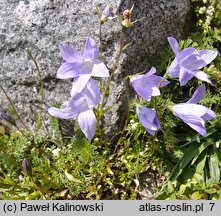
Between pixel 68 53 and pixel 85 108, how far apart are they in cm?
31

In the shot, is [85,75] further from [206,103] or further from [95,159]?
[206,103]

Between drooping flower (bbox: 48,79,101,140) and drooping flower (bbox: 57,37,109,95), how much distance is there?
6 cm

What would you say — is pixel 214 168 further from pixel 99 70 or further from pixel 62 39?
pixel 62 39

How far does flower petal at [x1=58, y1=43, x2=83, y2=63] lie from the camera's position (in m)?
1.90

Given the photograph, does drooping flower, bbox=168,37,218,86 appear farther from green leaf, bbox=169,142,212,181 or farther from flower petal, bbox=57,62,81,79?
green leaf, bbox=169,142,212,181

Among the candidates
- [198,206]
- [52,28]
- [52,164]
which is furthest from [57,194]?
[52,28]

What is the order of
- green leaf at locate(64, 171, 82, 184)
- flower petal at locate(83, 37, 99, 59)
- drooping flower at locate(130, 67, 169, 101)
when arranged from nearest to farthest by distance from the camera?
flower petal at locate(83, 37, 99, 59), drooping flower at locate(130, 67, 169, 101), green leaf at locate(64, 171, 82, 184)

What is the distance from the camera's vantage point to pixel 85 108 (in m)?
2.07

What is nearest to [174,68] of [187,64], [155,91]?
[187,64]

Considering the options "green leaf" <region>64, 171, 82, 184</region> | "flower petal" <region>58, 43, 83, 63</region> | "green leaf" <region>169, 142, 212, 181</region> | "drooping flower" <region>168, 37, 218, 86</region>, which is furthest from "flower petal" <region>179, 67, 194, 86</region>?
"green leaf" <region>64, 171, 82, 184</region>

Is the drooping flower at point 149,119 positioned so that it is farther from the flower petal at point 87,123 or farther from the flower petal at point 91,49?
the flower petal at point 91,49

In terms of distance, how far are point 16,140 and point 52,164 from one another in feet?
0.94

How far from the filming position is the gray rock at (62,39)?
8.34 feet

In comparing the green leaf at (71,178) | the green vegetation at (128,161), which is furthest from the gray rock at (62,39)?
the green leaf at (71,178)
